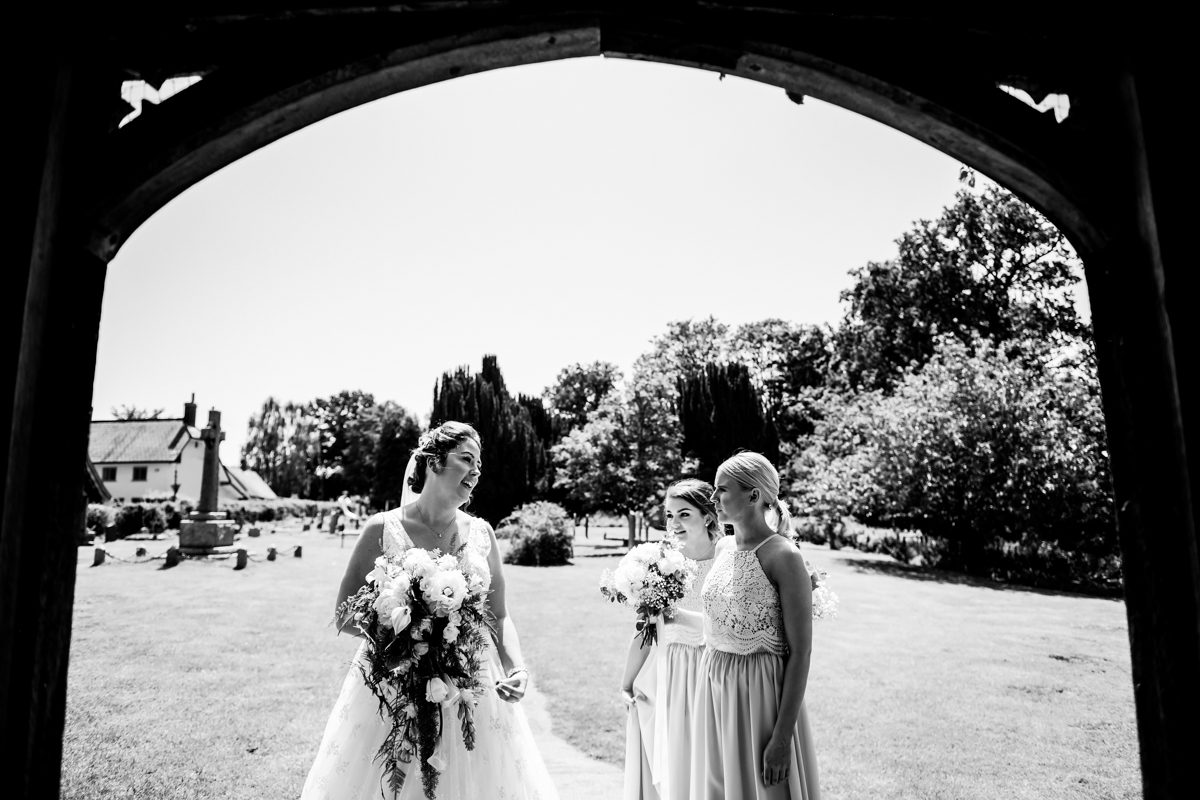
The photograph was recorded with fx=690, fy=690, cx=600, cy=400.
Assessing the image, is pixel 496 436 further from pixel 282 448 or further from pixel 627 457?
pixel 282 448

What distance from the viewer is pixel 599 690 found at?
814cm

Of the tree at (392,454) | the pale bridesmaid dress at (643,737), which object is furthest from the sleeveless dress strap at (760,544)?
the tree at (392,454)

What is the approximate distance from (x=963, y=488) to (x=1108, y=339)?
2155cm

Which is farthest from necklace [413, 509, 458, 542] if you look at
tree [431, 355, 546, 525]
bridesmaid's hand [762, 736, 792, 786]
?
tree [431, 355, 546, 525]

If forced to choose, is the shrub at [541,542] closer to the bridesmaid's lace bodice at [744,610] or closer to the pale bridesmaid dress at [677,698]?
the pale bridesmaid dress at [677,698]

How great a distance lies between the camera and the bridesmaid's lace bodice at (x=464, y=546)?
3604mm

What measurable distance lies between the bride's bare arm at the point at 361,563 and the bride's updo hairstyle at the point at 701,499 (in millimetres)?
1993

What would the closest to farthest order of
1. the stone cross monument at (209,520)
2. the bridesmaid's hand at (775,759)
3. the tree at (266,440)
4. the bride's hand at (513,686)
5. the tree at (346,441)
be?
1. the bridesmaid's hand at (775,759)
2. the bride's hand at (513,686)
3. the stone cross monument at (209,520)
4. the tree at (346,441)
5. the tree at (266,440)

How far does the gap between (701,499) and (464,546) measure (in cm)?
180

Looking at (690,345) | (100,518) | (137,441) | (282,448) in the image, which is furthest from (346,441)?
(100,518)

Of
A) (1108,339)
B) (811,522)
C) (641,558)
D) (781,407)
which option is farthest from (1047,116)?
(781,407)

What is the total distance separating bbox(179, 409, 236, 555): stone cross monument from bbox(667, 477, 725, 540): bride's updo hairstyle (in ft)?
65.7

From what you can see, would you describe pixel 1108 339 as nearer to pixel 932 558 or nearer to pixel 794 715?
pixel 794 715

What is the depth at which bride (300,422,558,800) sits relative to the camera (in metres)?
3.39
